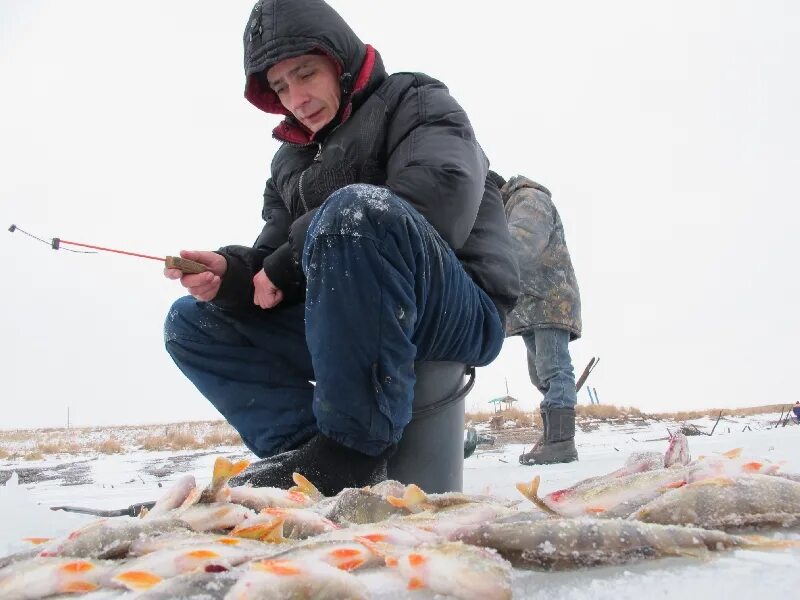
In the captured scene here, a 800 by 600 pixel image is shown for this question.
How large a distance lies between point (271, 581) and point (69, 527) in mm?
1667

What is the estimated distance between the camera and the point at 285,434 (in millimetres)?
2885

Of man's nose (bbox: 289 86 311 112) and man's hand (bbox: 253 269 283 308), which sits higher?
man's nose (bbox: 289 86 311 112)

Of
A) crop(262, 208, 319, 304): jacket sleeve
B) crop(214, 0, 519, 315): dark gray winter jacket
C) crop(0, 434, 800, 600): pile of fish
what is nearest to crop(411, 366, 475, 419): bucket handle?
crop(214, 0, 519, 315): dark gray winter jacket

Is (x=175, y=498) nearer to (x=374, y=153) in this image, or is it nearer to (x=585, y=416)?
(x=374, y=153)

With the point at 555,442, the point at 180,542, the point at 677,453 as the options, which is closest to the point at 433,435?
the point at 677,453

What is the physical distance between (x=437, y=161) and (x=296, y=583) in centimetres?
192

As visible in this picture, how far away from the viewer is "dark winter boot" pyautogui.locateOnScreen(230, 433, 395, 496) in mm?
2256

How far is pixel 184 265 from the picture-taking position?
2652mm

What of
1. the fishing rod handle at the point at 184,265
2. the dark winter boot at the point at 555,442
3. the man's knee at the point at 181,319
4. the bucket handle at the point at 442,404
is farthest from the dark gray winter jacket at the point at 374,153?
the dark winter boot at the point at 555,442

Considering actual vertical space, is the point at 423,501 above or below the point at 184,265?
below

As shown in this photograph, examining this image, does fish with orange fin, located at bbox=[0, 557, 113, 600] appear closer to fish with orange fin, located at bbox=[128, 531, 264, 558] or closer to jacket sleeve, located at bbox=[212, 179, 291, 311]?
fish with orange fin, located at bbox=[128, 531, 264, 558]

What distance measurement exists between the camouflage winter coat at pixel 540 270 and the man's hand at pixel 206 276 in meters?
2.92

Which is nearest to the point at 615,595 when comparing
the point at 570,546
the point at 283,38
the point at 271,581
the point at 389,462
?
the point at 570,546

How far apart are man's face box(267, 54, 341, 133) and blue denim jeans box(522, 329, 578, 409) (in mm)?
3012
